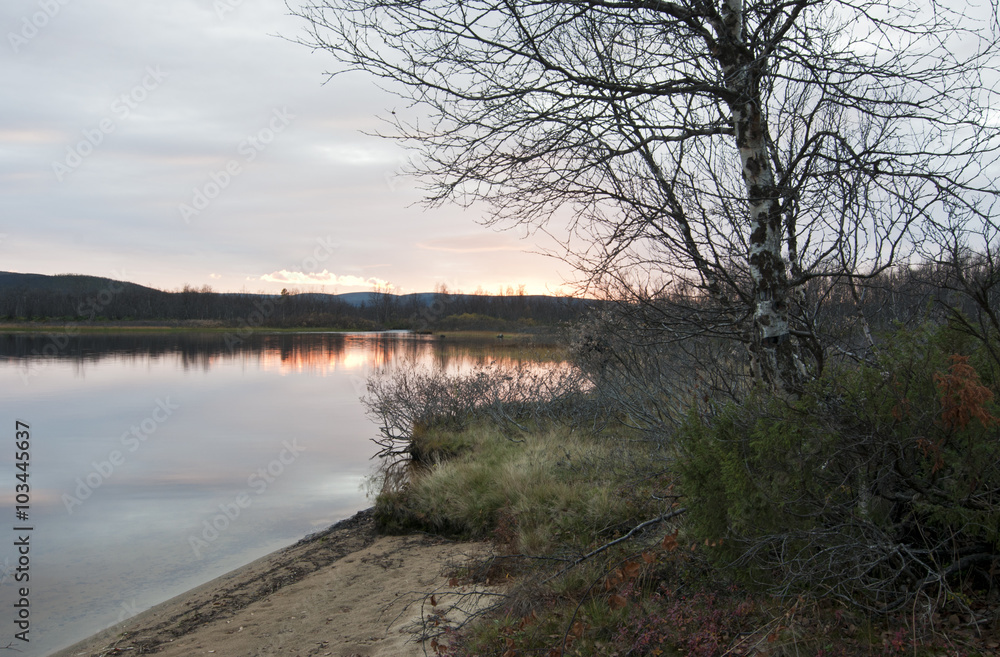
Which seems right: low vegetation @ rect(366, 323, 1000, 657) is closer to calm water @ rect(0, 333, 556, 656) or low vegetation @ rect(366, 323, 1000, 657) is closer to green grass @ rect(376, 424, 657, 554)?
green grass @ rect(376, 424, 657, 554)

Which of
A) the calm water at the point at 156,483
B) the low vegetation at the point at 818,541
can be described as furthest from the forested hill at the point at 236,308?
the low vegetation at the point at 818,541

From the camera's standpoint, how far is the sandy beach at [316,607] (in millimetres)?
6535

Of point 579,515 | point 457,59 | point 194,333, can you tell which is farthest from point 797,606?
point 194,333

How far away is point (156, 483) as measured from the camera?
54.7 ft

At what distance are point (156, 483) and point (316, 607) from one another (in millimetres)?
11273

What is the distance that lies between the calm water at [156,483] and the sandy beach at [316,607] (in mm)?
985

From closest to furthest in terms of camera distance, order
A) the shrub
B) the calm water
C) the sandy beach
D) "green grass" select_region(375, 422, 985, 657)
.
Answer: the shrub
"green grass" select_region(375, 422, 985, 657)
the sandy beach
the calm water

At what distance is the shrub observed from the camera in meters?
3.39

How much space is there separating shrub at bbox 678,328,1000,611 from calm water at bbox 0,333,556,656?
27.8 ft

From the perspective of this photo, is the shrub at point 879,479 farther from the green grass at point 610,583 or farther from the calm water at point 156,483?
the calm water at point 156,483

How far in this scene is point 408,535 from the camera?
421 inches

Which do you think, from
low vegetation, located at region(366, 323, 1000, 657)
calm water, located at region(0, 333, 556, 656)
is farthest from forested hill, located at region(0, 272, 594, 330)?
low vegetation, located at region(366, 323, 1000, 657)

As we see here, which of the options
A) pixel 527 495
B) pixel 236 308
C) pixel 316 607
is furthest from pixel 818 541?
pixel 236 308

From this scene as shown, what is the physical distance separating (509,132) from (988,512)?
13.1ft
